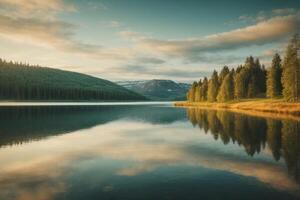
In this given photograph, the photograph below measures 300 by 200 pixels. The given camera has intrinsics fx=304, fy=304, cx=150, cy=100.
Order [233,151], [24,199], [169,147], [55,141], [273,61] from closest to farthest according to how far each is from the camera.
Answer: [24,199] → [233,151] → [169,147] → [55,141] → [273,61]

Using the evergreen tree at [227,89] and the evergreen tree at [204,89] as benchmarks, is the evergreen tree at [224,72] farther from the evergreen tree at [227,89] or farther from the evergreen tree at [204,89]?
the evergreen tree at [204,89]

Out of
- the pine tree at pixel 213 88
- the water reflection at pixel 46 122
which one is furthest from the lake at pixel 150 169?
the pine tree at pixel 213 88

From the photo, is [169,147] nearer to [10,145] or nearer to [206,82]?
[10,145]

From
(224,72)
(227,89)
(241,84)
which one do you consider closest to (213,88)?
(224,72)

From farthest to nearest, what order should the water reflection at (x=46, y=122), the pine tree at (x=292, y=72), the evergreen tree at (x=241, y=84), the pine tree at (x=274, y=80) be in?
the evergreen tree at (x=241, y=84), the pine tree at (x=274, y=80), the pine tree at (x=292, y=72), the water reflection at (x=46, y=122)

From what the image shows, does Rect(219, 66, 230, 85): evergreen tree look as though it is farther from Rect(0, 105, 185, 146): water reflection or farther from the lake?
the lake

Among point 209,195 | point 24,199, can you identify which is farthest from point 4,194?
point 209,195

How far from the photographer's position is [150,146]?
27781 mm

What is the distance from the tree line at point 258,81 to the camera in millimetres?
83994

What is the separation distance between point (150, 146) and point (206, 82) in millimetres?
135665

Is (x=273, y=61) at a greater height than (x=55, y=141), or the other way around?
(x=273, y=61)

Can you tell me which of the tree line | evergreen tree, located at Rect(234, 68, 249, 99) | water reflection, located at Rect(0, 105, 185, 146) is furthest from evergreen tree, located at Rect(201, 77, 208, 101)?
water reflection, located at Rect(0, 105, 185, 146)

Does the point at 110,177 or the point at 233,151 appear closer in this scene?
the point at 110,177

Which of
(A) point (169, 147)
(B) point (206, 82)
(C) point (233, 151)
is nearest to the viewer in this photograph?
(C) point (233, 151)
